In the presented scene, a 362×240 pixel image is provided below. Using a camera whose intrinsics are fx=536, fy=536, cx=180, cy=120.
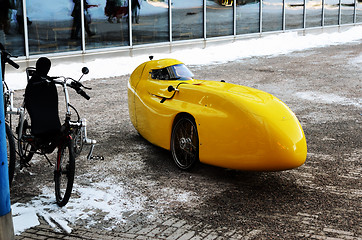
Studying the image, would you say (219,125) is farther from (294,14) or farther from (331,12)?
(331,12)

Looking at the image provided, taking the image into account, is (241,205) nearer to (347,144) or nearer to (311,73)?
(347,144)

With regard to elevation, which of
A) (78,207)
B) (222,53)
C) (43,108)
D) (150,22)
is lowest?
(78,207)

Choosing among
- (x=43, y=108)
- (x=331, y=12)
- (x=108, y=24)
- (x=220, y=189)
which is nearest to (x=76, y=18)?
(x=108, y=24)

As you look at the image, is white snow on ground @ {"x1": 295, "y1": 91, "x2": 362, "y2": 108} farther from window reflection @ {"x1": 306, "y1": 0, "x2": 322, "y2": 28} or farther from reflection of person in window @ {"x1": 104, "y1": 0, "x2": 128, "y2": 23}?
window reflection @ {"x1": 306, "y1": 0, "x2": 322, "y2": 28}

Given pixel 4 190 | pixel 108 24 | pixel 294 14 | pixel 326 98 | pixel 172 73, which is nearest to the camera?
pixel 4 190

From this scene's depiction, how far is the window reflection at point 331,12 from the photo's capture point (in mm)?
31281

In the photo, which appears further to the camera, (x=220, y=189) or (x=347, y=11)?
(x=347, y=11)

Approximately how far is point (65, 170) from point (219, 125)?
1.87m

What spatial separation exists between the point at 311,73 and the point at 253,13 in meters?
10.3

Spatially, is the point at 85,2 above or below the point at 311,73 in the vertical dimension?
above

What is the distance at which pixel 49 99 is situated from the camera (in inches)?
229

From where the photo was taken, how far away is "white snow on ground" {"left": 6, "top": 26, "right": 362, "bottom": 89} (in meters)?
15.9

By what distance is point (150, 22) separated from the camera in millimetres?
20156

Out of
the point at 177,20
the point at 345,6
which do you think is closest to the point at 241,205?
the point at 177,20
